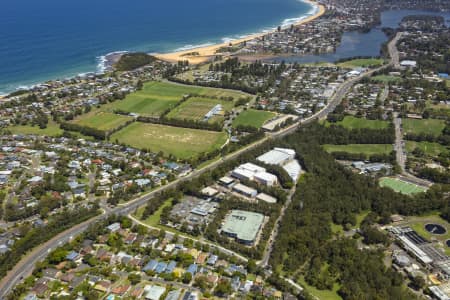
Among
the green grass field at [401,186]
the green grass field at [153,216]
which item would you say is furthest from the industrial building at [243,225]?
the green grass field at [401,186]

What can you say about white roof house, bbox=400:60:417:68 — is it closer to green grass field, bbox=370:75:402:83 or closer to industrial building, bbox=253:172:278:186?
green grass field, bbox=370:75:402:83

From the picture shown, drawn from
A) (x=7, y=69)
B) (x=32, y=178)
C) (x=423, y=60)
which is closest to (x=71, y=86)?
(x=7, y=69)

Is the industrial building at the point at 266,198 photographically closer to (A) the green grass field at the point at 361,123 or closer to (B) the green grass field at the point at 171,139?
(B) the green grass field at the point at 171,139

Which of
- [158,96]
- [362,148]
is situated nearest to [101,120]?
[158,96]

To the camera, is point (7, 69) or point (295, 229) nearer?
point (295, 229)


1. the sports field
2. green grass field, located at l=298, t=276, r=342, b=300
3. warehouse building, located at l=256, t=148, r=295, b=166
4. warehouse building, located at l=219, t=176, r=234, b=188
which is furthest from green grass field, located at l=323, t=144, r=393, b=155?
the sports field

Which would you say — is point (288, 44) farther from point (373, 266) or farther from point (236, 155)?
point (373, 266)

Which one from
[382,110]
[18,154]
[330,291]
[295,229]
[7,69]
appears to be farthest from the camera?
[7,69]

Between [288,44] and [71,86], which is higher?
[288,44]
